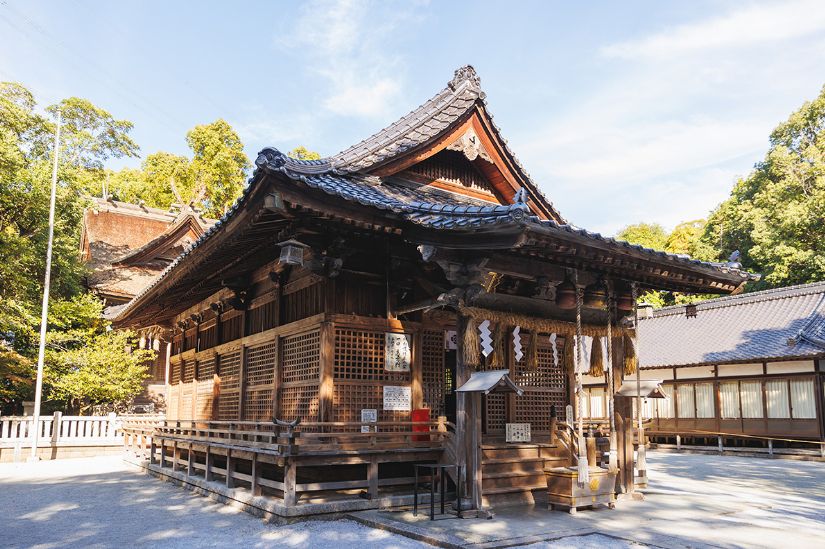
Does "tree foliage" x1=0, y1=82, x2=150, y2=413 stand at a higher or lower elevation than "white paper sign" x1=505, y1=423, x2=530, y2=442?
higher

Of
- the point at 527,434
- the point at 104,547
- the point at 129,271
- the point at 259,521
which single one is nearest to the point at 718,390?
the point at 527,434

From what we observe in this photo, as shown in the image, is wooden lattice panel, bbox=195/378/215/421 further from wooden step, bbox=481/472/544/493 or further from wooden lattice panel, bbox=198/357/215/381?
wooden step, bbox=481/472/544/493

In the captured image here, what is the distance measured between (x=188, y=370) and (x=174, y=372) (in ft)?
6.68

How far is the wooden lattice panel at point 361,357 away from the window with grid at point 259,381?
6.84 ft

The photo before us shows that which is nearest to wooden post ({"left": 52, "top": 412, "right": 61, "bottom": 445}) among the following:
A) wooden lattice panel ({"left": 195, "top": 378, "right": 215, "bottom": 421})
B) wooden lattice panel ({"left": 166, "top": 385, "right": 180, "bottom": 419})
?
wooden lattice panel ({"left": 166, "top": 385, "right": 180, "bottom": 419})

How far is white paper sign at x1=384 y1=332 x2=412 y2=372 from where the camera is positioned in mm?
10750

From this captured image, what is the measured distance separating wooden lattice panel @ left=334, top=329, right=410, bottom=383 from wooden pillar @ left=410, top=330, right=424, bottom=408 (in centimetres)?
17

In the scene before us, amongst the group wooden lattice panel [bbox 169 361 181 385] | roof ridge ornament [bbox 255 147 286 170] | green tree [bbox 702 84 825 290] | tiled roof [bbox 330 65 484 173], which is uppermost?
green tree [bbox 702 84 825 290]

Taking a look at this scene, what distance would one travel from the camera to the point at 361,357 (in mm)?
10633

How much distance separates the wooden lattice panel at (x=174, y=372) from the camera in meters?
19.2

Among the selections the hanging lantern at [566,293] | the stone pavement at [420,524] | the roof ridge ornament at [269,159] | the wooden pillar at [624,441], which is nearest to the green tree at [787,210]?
the stone pavement at [420,524]

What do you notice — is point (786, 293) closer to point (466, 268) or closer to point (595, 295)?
point (595, 295)

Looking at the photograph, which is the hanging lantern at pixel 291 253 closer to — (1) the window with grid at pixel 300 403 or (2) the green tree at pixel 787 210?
(1) the window with grid at pixel 300 403

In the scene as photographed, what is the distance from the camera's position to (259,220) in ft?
28.9
